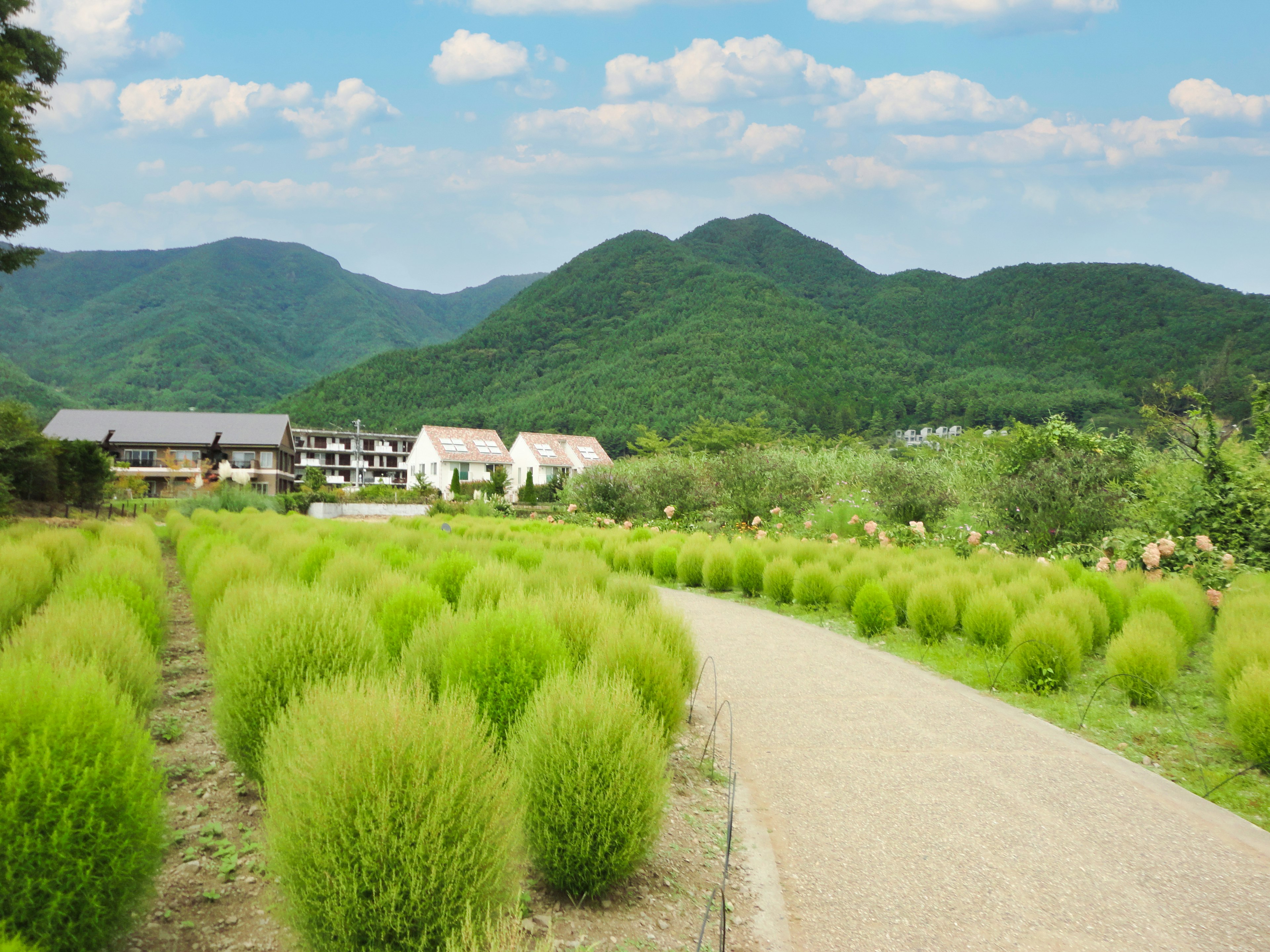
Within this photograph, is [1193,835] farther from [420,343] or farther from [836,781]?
[420,343]

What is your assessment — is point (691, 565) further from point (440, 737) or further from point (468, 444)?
point (468, 444)

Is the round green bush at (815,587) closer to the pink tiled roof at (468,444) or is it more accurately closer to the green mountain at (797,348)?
the green mountain at (797,348)

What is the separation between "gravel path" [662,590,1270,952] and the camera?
3.16 meters

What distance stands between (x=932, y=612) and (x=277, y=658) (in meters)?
7.15

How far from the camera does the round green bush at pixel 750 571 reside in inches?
483

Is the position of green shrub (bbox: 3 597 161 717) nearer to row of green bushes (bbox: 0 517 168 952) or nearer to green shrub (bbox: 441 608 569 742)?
row of green bushes (bbox: 0 517 168 952)

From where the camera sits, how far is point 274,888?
2703 millimetres

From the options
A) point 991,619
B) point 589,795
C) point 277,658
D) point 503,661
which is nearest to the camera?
point 589,795

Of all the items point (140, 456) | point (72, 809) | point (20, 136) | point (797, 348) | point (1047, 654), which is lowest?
point (1047, 654)

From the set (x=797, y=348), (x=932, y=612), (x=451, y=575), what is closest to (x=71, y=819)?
(x=451, y=575)

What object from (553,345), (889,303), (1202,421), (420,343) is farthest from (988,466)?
(420,343)

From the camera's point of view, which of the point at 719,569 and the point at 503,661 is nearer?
the point at 503,661

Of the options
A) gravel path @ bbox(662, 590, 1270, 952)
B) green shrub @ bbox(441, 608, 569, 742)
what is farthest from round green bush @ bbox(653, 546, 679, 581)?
green shrub @ bbox(441, 608, 569, 742)

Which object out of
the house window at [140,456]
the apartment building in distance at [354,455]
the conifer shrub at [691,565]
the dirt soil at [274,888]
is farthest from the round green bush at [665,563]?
the apartment building in distance at [354,455]
